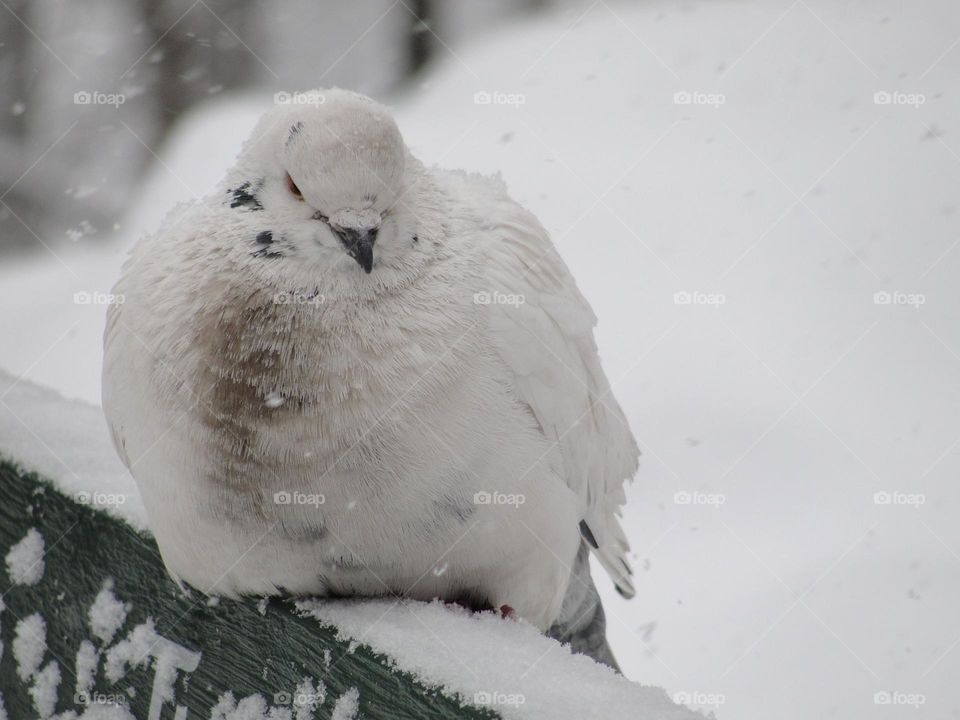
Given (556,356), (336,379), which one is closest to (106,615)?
(336,379)

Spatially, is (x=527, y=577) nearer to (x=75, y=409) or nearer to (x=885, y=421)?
(x=75, y=409)

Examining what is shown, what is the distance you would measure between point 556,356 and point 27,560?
3.58ft

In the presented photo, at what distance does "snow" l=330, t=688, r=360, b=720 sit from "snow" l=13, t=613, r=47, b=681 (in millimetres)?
770

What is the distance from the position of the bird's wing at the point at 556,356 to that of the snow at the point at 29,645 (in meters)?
1.02

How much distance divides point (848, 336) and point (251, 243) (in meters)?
3.65

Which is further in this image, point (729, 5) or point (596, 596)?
point (729, 5)

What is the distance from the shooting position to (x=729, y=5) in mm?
6004

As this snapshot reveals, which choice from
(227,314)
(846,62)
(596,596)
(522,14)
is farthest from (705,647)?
(846,62)

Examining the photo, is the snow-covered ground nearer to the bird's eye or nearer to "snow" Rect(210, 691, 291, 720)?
"snow" Rect(210, 691, 291, 720)

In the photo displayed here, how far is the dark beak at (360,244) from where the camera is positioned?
5.35 feet

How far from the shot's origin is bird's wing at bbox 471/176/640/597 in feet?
6.23

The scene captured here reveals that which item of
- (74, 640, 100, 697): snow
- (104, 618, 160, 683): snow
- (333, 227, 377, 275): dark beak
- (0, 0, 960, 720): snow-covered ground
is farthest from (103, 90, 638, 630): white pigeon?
(0, 0, 960, 720): snow-covered ground

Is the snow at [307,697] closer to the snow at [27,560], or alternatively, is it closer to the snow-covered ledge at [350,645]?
the snow-covered ledge at [350,645]

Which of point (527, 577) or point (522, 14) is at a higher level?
point (522, 14)
